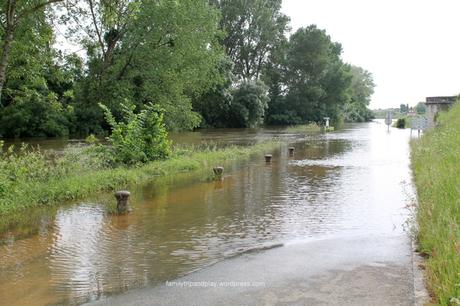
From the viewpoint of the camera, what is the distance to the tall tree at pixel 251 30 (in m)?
66.4

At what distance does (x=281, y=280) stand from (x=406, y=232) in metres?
3.34

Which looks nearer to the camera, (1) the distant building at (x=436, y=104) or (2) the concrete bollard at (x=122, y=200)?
(2) the concrete bollard at (x=122, y=200)

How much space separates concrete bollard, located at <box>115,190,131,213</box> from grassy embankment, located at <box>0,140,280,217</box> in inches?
75.0

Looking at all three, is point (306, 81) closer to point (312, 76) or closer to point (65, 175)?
point (312, 76)

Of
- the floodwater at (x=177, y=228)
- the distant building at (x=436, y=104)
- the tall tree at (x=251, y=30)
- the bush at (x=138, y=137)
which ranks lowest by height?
the floodwater at (x=177, y=228)

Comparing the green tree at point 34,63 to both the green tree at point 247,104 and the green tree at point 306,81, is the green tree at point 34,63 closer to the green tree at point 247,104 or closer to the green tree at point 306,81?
the green tree at point 247,104

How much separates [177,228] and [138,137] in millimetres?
8069

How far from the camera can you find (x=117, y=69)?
33.2 meters

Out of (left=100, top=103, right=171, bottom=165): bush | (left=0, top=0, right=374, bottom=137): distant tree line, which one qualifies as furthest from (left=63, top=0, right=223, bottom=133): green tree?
(left=100, top=103, right=171, bottom=165): bush

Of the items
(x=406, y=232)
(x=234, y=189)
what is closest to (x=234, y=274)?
(x=406, y=232)

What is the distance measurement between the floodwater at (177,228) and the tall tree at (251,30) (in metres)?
55.9

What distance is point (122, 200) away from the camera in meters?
9.64

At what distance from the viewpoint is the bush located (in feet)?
50.0

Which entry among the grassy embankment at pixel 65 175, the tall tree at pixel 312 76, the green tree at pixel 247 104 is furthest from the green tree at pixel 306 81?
the grassy embankment at pixel 65 175
